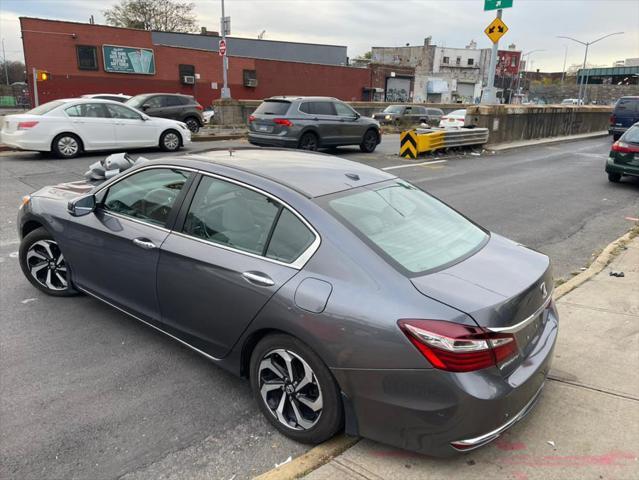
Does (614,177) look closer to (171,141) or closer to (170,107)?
(171,141)

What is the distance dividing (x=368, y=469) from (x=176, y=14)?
2261 inches

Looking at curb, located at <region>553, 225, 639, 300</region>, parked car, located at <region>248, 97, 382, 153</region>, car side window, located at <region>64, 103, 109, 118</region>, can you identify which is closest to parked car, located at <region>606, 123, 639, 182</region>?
curb, located at <region>553, 225, 639, 300</region>

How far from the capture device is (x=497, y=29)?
17.0 metres

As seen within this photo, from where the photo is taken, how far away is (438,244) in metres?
3.17

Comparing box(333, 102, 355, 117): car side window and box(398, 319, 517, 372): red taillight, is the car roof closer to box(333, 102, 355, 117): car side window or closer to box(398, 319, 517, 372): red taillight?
box(398, 319, 517, 372): red taillight

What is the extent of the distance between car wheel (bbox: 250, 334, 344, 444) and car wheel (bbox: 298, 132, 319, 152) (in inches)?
456

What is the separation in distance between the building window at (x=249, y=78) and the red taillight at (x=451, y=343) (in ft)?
134

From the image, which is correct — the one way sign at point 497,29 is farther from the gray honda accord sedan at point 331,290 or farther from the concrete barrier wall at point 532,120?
the gray honda accord sedan at point 331,290

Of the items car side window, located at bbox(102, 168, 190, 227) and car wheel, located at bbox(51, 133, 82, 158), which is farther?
car wheel, located at bbox(51, 133, 82, 158)

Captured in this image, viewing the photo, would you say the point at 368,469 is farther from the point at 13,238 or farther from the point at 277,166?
the point at 13,238

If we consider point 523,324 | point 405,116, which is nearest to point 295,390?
point 523,324

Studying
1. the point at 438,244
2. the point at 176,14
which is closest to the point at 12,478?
the point at 438,244

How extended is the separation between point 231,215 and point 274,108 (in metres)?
11.5

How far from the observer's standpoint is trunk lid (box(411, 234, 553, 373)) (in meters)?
2.54
